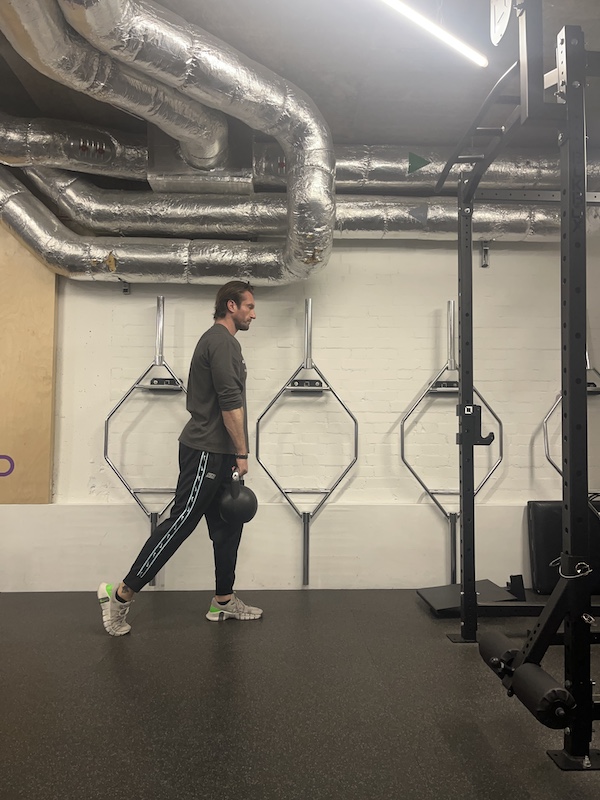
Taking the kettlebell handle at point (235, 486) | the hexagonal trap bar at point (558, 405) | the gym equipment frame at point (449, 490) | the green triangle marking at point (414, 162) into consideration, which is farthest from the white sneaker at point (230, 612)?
the green triangle marking at point (414, 162)

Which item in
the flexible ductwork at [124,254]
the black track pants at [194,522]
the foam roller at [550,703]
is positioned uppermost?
the flexible ductwork at [124,254]

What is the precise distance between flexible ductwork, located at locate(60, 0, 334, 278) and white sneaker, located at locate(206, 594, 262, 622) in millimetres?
1971

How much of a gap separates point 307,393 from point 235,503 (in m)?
1.15

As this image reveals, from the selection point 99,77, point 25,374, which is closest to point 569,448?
point 99,77

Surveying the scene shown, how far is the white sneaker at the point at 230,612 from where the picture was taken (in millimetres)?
2773

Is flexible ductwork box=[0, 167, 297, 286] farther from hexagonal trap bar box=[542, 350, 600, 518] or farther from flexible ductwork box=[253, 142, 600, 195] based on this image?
hexagonal trap bar box=[542, 350, 600, 518]

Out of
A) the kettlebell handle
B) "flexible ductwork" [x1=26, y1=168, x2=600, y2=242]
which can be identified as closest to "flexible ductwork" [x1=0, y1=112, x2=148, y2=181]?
"flexible ductwork" [x1=26, y1=168, x2=600, y2=242]

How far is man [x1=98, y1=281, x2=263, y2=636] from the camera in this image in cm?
254

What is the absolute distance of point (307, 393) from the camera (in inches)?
140

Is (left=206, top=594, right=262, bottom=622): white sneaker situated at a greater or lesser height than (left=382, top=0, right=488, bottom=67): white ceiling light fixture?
lesser

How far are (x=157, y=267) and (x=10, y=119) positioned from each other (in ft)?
3.62

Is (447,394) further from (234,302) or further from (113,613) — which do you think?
(113,613)

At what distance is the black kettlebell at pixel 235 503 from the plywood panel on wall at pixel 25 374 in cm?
147

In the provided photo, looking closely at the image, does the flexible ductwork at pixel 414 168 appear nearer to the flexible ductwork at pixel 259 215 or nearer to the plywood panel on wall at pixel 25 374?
the flexible ductwork at pixel 259 215
